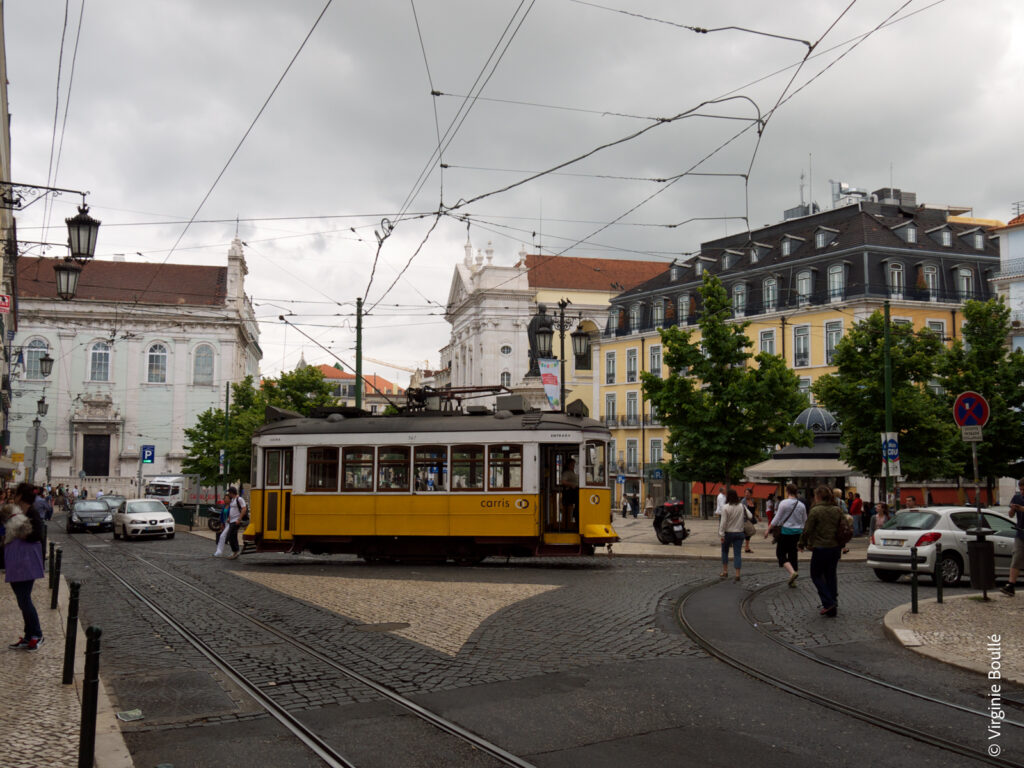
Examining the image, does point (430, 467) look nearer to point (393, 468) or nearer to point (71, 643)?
point (393, 468)

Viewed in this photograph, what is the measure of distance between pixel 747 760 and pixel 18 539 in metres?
7.39

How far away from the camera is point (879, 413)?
92.4 feet

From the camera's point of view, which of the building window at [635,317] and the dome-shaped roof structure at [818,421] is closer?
the dome-shaped roof structure at [818,421]

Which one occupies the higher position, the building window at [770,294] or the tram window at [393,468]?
the building window at [770,294]

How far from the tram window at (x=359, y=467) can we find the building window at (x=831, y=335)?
36.0 m

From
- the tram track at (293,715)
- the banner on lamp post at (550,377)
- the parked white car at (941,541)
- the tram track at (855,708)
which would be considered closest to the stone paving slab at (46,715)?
the tram track at (293,715)

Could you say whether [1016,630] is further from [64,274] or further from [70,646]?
[64,274]

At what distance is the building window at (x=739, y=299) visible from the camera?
5584 centimetres

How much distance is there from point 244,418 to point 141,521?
1655 cm

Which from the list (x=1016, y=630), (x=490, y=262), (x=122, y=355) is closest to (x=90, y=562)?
(x=1016, y=630)

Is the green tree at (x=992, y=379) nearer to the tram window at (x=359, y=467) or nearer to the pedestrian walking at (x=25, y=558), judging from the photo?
the tram window at (x=359, y=467)

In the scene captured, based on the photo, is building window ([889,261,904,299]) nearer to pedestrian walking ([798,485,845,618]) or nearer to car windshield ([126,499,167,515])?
car windshield ([126,499,167,515])

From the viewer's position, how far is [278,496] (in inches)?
817

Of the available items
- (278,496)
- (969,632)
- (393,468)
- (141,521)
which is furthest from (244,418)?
(969,632)
